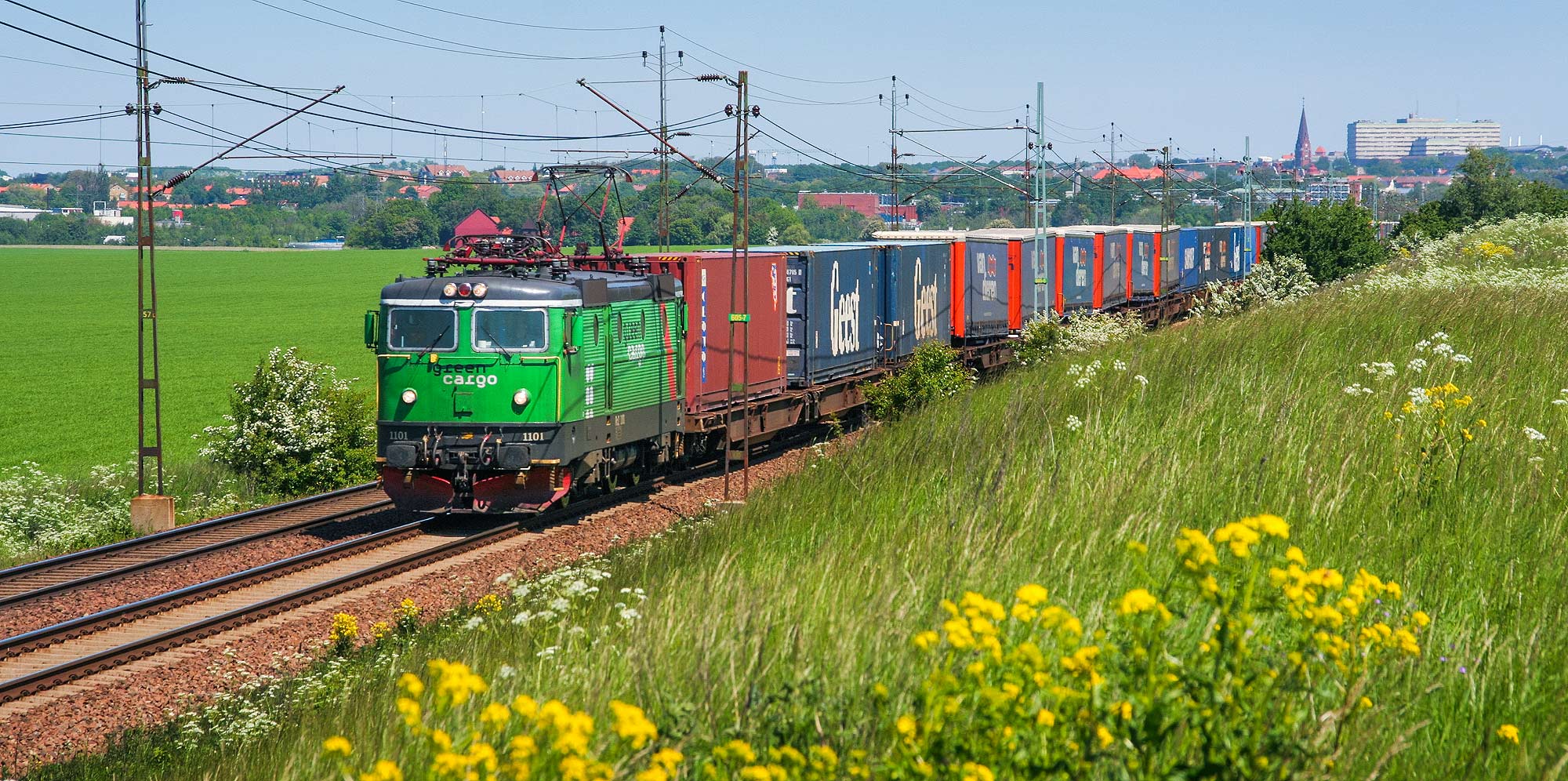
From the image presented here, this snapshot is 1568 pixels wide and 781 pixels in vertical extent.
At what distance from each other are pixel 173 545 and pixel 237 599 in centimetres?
371

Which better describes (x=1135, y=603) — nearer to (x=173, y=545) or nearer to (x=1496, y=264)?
(x=173, y=545)

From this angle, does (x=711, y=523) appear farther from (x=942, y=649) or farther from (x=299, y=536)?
(x=299, y=536)

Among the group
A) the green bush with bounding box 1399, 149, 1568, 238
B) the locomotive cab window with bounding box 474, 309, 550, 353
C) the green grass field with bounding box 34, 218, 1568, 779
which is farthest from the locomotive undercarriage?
the green bush with bounding box 1399, 149, 1568, 238

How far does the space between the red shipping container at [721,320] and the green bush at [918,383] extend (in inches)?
109

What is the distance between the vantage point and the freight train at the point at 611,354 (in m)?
17.3

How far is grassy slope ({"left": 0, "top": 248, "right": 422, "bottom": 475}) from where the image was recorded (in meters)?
42.2

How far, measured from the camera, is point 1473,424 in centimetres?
916

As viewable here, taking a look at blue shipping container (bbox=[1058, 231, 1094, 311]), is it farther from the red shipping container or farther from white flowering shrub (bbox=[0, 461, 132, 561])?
white flowering shrub (bbox=[0, 461, 132, 561])

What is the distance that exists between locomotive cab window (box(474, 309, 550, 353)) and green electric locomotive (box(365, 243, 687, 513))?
0.04 feet

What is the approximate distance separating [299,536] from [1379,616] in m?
15.4

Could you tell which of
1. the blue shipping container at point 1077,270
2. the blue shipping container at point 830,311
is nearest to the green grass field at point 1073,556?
the blue shipping container at point 830,311

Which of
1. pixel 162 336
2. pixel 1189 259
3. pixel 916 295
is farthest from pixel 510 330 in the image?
pixel 162 336

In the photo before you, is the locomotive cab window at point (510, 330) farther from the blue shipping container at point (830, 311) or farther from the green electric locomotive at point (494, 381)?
the blue shipping container at point (830, 311)

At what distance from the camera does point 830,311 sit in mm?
23188
